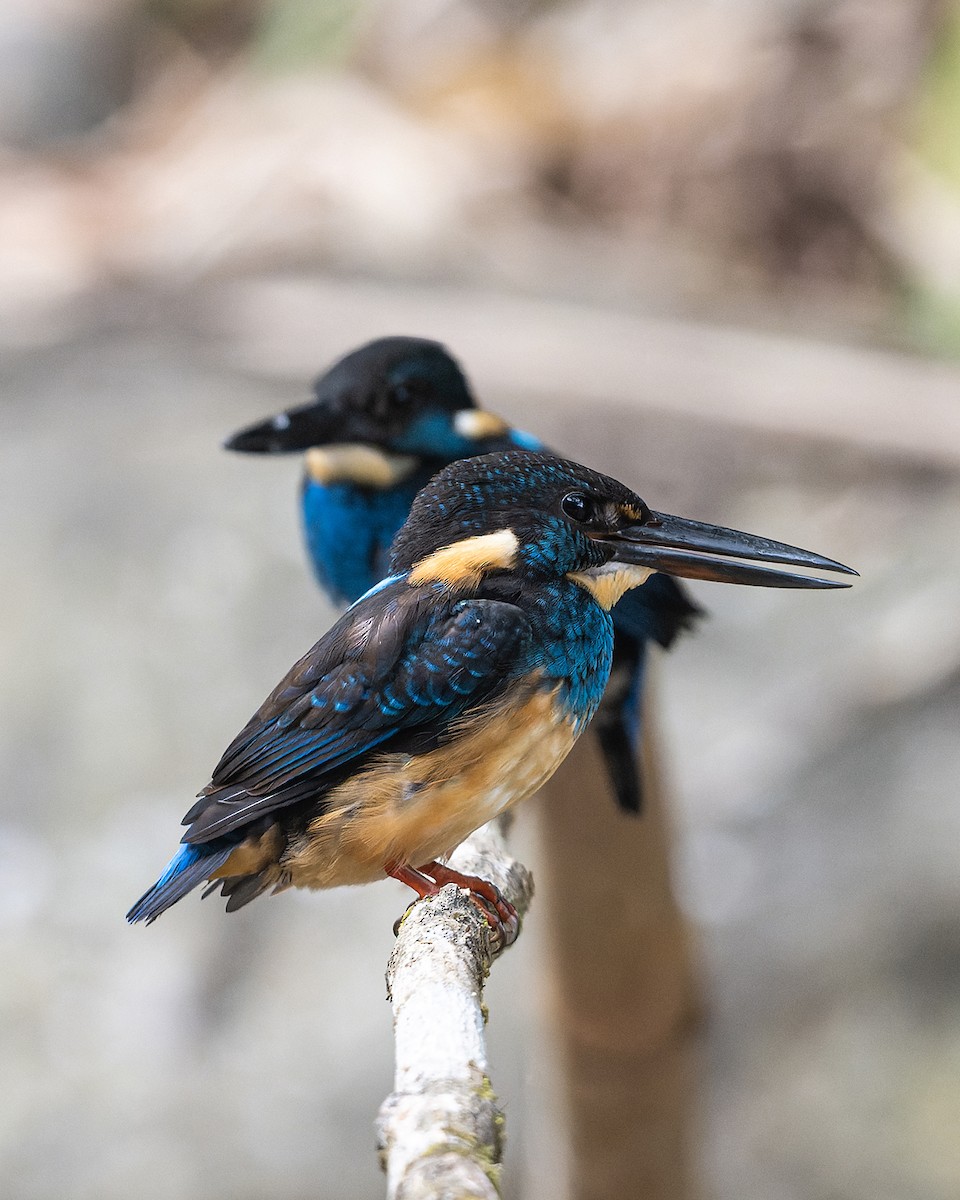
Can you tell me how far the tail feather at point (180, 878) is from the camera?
186cm

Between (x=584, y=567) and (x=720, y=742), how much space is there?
10.2ft

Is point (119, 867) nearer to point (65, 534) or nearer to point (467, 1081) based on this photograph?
point (65, 534)

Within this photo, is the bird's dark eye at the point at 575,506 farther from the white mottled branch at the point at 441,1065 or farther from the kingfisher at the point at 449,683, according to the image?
the white mottled branch at the point at 441,1065

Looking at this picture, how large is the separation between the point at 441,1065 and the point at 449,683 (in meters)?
0.55

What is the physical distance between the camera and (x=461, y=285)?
7.28 meters

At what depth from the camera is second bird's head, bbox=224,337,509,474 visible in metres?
2.93

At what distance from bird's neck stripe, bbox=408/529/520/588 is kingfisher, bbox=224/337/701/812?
0.79m

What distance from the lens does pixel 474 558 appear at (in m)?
1.98

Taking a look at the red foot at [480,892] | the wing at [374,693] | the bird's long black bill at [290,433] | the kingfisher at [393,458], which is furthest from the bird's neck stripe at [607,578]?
the bird's long black bill at [290,433]

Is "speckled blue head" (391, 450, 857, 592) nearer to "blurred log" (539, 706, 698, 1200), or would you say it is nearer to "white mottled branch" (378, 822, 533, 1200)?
"white mottled branch" (378, 822, 533, 1200)

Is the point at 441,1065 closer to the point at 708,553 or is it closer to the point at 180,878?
the point at 180,878

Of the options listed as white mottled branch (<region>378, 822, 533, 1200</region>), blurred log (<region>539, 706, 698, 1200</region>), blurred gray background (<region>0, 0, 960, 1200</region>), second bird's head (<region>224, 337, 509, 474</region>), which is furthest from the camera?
blurred gray background (<region>0, 0, 960, 1200</region>)

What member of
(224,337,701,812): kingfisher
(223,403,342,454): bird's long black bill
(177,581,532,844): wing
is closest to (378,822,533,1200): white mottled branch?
(177,581,532,844): wing

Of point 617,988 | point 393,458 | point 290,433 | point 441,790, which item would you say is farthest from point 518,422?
point 441,790
